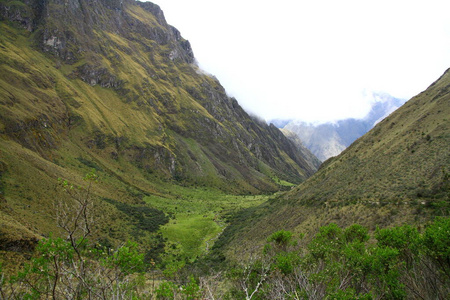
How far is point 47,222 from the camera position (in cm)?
3356

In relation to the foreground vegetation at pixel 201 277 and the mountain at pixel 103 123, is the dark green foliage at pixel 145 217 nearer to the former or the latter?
the mountain at pixel 103 123

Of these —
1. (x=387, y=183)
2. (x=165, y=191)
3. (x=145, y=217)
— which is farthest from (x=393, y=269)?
(x=165, y=191)

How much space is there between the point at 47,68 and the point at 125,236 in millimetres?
93451

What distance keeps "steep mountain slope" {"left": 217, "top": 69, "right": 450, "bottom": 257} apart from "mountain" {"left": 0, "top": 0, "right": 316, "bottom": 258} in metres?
29.5

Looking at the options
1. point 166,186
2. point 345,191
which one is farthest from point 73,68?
point 345,191

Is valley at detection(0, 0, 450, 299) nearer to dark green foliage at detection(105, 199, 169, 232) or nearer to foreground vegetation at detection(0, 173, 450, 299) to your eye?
foreground vegetation at detection(0, 173, 450, 299)

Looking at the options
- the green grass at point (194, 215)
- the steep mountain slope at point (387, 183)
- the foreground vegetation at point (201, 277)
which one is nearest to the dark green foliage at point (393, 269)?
the foreground vegetation at point (201, 277)

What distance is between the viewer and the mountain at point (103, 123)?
1738 inches

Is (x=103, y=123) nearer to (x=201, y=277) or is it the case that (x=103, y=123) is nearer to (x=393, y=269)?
(x=201, y=277)

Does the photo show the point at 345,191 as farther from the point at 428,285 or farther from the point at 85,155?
the point at 85,155

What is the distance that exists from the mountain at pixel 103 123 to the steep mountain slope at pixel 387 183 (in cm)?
2949

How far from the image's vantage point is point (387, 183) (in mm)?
31469

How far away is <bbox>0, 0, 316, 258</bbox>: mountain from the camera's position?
44.2 metres

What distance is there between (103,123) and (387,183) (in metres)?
102
